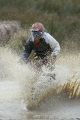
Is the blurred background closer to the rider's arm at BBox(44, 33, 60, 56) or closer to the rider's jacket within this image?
the rider's jacket

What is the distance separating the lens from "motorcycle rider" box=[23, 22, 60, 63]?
12.6 m

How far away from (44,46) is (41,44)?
82mm

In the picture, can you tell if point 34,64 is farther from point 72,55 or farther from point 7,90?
point 72,55

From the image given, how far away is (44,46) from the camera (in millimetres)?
12883

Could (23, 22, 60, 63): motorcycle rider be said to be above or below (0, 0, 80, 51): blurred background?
below

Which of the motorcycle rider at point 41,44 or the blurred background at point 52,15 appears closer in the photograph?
the motorcycle rider at point 41,44

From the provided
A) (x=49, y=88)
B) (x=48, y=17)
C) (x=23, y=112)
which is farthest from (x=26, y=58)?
(x=48, y=17)

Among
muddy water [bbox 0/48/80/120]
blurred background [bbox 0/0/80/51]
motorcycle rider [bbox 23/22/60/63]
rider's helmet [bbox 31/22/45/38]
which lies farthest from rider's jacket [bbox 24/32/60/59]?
blurred background [bbox 0/0/80/51]

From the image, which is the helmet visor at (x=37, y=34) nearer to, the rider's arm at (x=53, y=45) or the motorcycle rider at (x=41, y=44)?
the motorcycle rider at (x=41, y=44)

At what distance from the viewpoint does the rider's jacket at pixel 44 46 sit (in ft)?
41.5

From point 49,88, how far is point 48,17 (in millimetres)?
11584

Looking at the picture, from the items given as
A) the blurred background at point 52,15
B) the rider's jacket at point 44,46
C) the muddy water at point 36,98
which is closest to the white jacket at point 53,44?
the rider's jacket at point 44,46

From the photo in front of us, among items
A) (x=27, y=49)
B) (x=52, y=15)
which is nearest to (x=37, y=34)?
(x=27, y=49)

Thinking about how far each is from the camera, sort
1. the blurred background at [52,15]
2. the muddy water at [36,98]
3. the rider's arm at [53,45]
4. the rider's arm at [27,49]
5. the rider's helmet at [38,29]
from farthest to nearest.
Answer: the blurred background at [52,15], the rider's arm at [27,49], the rider's helmet at [38,29], the rider's arm at [53,45], the muddy water at [36,98]
